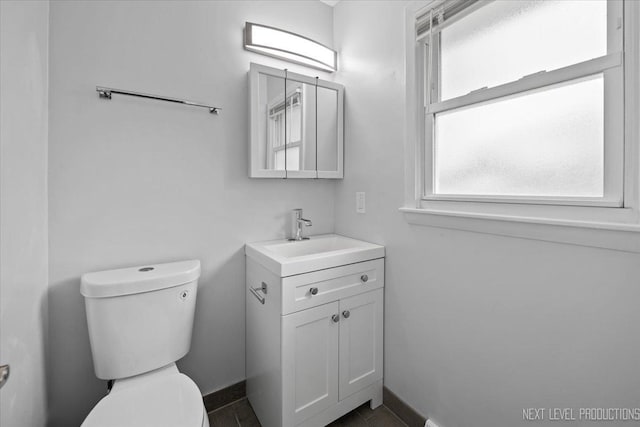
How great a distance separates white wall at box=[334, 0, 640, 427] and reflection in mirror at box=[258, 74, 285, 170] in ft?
1.50

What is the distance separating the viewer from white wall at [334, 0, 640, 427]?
885 millimetres

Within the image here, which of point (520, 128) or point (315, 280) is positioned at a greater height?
point (520, 128)

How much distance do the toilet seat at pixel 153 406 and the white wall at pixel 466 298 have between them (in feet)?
3.36

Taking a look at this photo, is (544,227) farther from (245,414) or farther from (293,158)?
(245,414)

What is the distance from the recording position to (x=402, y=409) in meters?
1.52

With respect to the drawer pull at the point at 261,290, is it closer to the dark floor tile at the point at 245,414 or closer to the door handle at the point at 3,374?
the dark floor tile at the point at 245,414

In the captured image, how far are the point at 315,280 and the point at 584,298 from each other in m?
0.96

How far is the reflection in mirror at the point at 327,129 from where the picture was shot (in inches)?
72.7

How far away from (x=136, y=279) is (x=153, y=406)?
18.9 inches

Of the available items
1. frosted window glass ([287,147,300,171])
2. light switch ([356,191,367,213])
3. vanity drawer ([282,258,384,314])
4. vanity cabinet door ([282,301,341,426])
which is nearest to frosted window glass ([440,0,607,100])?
light switch ([356,191,367,213])

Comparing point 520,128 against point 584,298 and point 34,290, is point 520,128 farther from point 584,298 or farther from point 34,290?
point 34,290

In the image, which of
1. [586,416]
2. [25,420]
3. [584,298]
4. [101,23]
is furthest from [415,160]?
[25,420]

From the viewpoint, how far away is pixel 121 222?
1361 mm

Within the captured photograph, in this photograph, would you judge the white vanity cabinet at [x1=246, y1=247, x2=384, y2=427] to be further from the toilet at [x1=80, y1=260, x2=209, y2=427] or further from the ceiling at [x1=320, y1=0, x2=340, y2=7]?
the ceiling at [x1=320, y1=0, x2=340, y2=7]
